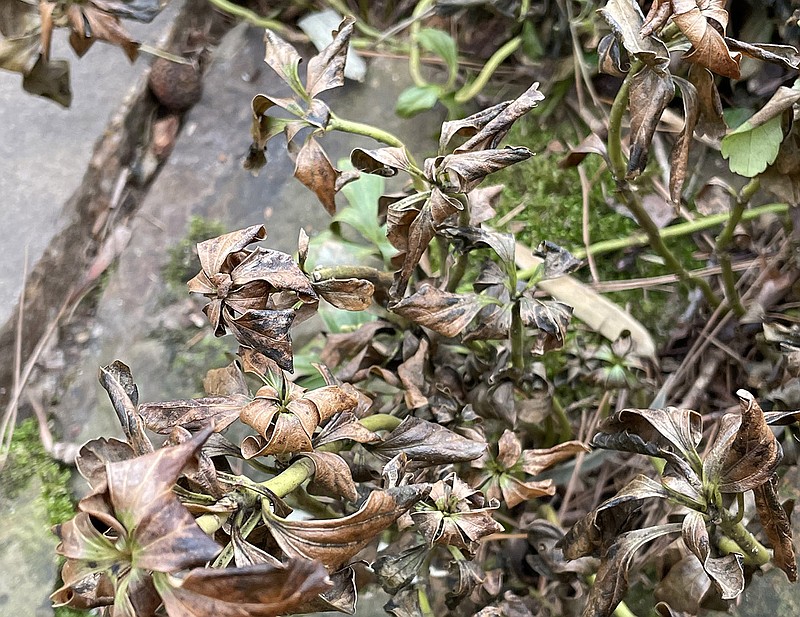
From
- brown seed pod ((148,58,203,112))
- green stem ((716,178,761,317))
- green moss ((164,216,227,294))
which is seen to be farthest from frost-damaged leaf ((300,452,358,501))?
brown seed pod ((148,58,203,112))

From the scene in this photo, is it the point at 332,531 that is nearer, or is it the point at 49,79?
the point at 332,531

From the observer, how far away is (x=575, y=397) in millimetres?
1178

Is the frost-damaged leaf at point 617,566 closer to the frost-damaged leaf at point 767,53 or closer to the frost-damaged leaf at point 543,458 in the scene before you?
the frost-damaged leaf at point 543,458

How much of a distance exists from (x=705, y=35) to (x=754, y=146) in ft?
0.69

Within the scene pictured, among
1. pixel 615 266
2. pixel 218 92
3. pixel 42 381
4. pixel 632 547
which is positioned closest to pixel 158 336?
pixel 42 381

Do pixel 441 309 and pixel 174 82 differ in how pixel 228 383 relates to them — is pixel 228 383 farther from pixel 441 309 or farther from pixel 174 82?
pixel 174 82

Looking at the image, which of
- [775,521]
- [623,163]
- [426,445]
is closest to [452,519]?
[426,445]

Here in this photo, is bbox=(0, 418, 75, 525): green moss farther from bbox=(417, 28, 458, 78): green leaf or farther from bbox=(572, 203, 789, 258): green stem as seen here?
bbox=(417, 28, 458, 78): green leaf

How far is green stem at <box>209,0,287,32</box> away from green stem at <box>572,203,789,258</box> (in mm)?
892

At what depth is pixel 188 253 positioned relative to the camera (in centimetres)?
141

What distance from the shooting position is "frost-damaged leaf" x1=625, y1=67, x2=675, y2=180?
25.0 inches

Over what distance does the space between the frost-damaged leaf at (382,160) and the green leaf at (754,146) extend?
366mm

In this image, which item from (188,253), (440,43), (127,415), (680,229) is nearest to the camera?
(127,415)

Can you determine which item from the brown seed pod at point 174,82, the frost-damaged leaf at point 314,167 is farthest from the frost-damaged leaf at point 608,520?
the brown seed pod at point 174,82
